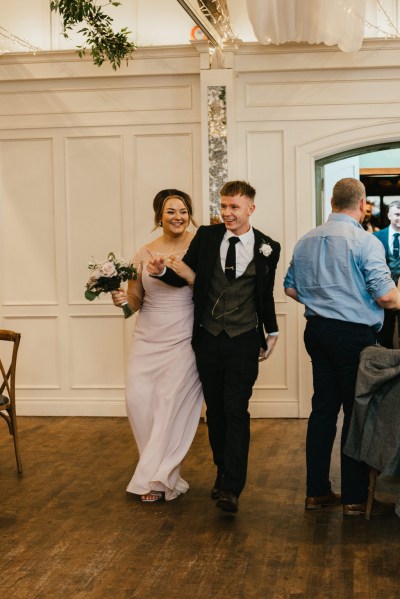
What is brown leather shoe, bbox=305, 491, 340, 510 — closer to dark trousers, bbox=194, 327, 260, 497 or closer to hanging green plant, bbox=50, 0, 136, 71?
dark trousers, bbox=194, 327, 260, 497

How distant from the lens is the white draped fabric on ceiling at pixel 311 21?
6590 millimetres

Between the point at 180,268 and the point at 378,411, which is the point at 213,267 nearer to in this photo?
the point at 180,268

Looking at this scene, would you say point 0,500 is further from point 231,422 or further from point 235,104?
point 235,104

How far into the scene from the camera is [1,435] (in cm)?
701

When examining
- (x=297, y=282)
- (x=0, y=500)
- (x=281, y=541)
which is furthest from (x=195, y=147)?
(x=281, y=541)

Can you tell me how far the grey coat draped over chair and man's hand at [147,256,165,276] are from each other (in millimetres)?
1234

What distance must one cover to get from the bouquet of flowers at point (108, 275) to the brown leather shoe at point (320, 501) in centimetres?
164

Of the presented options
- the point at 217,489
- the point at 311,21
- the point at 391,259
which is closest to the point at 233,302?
the point at 217,489

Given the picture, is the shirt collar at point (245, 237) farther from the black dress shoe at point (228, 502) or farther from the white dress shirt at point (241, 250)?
the black dress shoe at point (228, 502)

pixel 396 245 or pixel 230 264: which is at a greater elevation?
pixel 396 245

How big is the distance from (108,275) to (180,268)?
1.40ft

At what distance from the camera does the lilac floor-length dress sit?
508cm

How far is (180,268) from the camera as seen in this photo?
4.93 m

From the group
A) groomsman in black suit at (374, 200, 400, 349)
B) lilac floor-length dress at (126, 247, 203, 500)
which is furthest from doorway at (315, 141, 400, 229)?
lilac floor-length dress at (126, 247, 203, 500)
